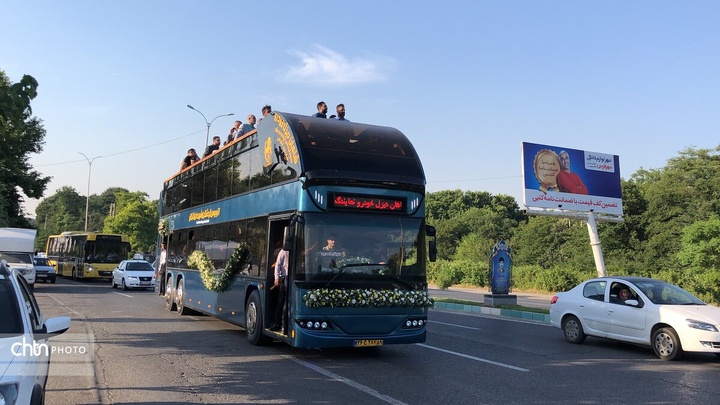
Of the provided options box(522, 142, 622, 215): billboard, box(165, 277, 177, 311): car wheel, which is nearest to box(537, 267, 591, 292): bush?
box(522, 142, 622, 215): billboard

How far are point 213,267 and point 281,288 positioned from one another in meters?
4.03

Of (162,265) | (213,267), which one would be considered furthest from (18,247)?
(213,267)

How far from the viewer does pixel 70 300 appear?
21672mm

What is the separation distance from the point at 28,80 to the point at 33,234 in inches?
916

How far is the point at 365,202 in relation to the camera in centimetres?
970

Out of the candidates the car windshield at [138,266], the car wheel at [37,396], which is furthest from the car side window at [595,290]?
the car windshield at [138,266]

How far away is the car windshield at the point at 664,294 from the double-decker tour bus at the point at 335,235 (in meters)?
4.71

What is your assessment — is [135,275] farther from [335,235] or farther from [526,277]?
[526,277]

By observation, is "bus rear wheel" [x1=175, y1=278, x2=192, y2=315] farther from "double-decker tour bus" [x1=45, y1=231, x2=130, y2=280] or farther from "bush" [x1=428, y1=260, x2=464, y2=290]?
"bush" [x1=428, y1=260, x2=464, y2=290]

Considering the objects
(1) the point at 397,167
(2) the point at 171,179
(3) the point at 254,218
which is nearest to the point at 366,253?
(1) the point at 397,167

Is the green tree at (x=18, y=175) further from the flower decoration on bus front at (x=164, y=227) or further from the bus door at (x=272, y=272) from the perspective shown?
the bus door at (x=272, y=272)

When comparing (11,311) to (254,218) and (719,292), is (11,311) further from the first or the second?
(719,292)

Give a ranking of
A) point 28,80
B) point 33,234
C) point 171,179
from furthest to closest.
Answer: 1. point 33,234
2. point 171,179
3. point 28,80

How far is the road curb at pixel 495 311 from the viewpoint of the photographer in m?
19.0
